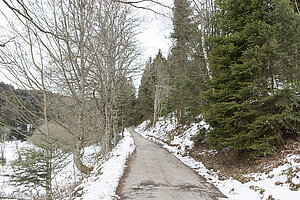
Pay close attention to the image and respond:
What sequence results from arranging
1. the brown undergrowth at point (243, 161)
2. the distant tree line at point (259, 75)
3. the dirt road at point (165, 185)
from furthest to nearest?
1. the distant tree line at point (259, 75)
2. the brown undergrowth at point (243, 161)
3. the dirt road at point (165, 185)

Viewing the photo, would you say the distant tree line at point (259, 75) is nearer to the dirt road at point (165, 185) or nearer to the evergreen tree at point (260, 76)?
the evergreen tree at point (260, 76)

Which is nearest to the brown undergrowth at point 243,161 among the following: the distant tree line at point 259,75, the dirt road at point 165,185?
the distant tree line at point 259,75

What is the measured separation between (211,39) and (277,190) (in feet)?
18.2

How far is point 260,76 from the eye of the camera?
5867 millimetres

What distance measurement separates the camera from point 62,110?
277 inches

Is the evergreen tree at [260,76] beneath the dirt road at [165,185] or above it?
above

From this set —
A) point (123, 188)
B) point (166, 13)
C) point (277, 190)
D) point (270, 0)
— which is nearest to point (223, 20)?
point (270, 0)

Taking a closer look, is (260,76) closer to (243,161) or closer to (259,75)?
(259,75)

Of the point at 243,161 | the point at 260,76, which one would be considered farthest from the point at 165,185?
the point at 260,76

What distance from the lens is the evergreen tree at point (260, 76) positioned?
17.3 ft

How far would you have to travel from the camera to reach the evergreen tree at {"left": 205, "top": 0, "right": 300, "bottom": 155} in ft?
17.3

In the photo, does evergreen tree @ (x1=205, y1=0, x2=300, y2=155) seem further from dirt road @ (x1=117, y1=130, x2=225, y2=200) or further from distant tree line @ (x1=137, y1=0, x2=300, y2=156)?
dirt road @ (x1=117, y1=130, x2=225, y2=200)

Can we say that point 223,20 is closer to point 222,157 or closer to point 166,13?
point 166,13

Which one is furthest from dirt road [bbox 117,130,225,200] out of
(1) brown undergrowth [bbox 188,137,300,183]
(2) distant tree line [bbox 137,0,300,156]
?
(2) distant tree line [bbox 137,0,300,156]
